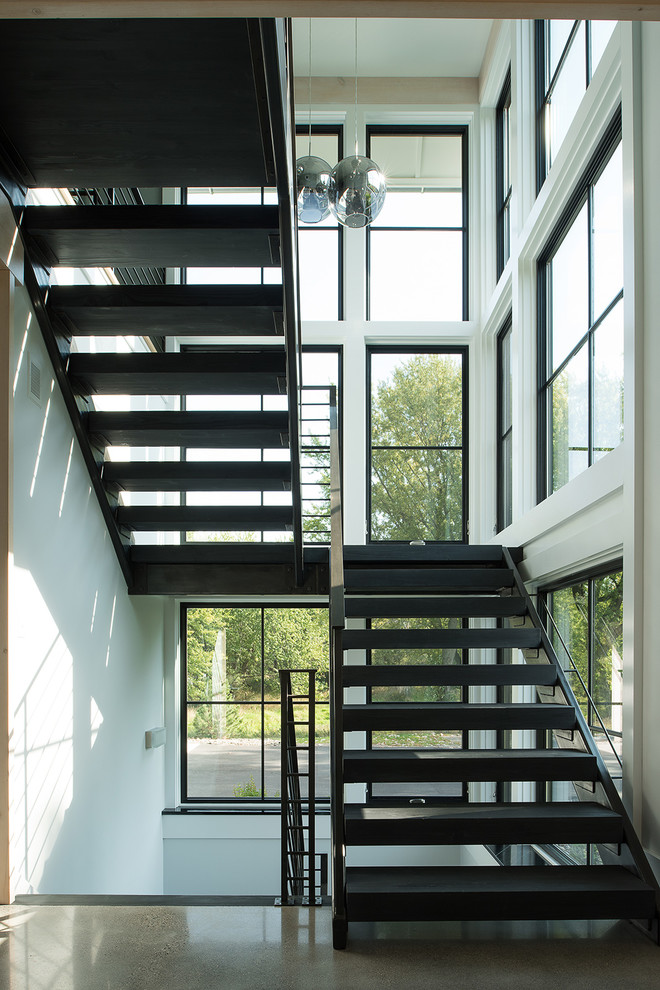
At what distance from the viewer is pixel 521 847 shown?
18.9 feet

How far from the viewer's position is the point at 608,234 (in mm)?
4277

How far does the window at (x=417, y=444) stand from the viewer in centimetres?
784

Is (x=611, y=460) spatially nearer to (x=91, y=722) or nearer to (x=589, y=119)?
(x=589, y=119)

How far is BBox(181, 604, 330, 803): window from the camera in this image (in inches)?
303

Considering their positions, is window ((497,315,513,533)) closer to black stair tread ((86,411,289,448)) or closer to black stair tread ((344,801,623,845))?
black stair tread ((86,411,289,448))

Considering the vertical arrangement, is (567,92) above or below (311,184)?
above

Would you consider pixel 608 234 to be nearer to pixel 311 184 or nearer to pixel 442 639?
pixel 311 184

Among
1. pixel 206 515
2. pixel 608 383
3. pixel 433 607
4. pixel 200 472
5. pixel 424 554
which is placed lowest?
pixel 433 607

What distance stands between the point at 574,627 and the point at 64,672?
292 centimetres

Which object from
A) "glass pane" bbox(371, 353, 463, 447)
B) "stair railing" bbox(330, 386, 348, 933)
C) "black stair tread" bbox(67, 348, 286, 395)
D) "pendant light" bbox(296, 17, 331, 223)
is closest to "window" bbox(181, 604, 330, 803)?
"glass pane" bbox(371, 353, 463, 447)

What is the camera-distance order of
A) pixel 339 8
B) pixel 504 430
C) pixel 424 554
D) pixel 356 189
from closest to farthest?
pixel 339 8 → pixel 356 189 → pixel 424 554 → pixel 504 430

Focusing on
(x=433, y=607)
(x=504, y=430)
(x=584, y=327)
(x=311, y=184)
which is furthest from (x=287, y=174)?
(x=504, y=430)

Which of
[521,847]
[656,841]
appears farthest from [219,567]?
[656,841]

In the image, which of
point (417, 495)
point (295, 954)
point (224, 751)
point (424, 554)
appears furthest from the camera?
point (417, 495)
